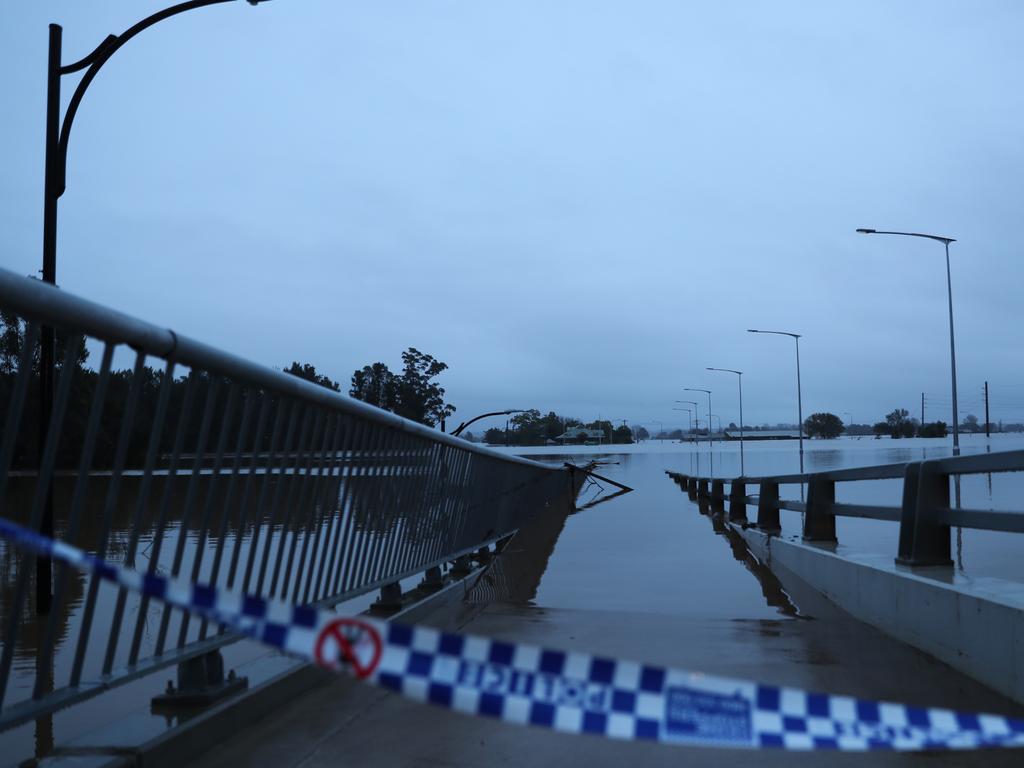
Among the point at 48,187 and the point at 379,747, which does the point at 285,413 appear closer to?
the point at 379,747

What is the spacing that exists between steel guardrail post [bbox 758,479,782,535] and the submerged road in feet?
4.67

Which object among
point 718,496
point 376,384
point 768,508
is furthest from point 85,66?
point 376,384

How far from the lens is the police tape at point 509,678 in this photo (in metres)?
2.23

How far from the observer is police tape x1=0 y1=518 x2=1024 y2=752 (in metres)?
2.23

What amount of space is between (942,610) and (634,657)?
1862mm

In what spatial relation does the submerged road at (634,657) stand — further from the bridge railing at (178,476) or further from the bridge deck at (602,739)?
the bridge railing at (178,476)

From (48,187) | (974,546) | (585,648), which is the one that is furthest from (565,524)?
(585,648)

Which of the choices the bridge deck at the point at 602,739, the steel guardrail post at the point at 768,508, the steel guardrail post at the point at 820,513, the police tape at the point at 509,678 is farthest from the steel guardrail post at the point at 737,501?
the police tape at the point at 509,678

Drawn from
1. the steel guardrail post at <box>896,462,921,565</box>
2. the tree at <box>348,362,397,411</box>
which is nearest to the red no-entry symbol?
the steel guardrail post at <box>896,462,921,565</box>

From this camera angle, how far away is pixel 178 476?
4.03 metres

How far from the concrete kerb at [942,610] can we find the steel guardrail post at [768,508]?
5.13m

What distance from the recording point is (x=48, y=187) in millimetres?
→ 9875

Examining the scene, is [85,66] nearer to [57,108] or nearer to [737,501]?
[57,108]

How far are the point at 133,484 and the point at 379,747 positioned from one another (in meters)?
1.52
